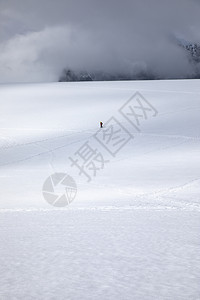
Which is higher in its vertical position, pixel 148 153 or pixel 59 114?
pixel 59 114

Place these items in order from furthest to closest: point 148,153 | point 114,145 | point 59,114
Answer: point 59,114, point 114,145, point 148,153

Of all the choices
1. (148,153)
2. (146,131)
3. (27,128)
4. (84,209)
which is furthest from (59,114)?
(84,209)

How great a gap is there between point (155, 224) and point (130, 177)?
3599 mm

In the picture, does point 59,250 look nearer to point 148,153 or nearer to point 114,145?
point 148,153

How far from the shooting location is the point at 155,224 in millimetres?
4633

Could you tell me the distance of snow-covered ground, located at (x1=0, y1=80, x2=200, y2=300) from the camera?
3.04 meters

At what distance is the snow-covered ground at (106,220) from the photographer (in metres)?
3.04

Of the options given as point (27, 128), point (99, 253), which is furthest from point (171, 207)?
point (27, 128)

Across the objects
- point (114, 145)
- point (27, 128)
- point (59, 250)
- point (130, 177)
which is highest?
point (27, 128)

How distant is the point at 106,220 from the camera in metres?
4.91

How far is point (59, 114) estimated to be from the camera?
18828mm

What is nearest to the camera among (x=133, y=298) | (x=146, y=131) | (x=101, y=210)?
(x=133, y=298)

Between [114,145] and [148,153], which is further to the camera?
[114,145]

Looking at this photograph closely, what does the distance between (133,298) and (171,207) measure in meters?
2.85
